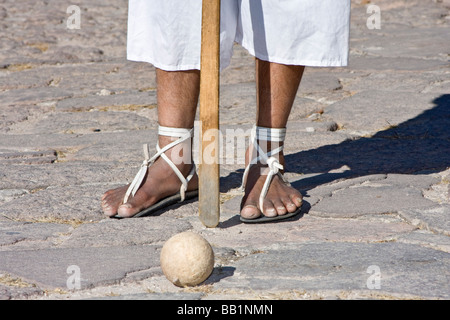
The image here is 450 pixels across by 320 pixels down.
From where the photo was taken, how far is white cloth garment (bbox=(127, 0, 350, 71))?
7.52ft

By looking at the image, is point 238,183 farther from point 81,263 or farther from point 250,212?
point 81,263

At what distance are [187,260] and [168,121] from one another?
2.69 feet

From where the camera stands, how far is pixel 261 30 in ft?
7.66

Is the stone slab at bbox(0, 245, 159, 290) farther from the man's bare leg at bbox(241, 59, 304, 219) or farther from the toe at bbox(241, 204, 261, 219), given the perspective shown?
the man's bare leg at bbox(241, 59, 304, 219)

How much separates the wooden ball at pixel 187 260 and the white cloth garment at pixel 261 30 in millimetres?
818

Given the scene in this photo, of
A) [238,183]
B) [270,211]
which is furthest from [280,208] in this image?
[238,183]

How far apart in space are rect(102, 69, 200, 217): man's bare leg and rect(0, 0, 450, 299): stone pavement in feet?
0.28

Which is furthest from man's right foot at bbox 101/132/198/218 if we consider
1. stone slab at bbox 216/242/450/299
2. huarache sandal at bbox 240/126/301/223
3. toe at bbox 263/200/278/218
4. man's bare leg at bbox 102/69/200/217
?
stone slab at bbox 216/242/450/299

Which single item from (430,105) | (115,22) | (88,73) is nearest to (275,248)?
(430,105)

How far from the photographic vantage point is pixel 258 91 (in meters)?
2.39

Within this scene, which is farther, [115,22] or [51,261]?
[115,22]

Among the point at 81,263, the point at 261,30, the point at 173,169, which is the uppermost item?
the point at 261,30

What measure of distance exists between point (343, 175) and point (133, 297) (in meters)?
1.31
